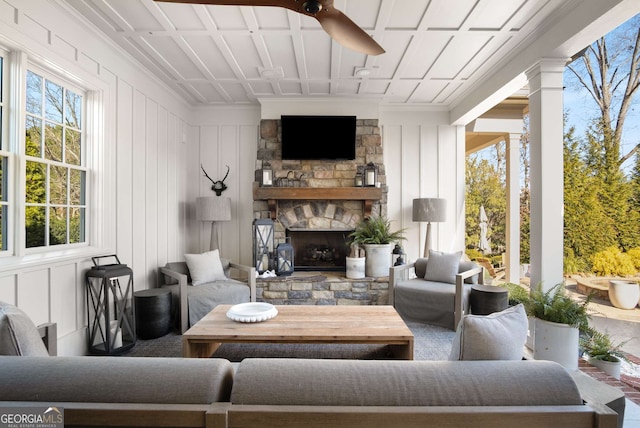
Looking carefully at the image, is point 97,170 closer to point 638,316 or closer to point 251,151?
point 251,151

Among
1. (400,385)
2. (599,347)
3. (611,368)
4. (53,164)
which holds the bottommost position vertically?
(611,368)

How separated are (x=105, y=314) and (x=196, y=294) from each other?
84 centimetres

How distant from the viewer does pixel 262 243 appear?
429cm

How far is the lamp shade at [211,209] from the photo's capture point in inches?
Result: 170

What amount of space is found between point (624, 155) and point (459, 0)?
127 inches

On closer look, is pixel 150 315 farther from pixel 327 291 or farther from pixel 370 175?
pixel 370 175

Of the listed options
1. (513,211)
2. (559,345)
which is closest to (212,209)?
(559,345)

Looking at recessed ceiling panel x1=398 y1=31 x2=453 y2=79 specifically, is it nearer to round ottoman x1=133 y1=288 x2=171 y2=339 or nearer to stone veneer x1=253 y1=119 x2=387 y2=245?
stone veneer x1=253 y1=119 x2=387 y2=245

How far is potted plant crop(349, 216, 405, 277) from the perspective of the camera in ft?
13.8

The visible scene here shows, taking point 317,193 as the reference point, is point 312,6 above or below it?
above

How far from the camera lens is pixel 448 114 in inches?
193

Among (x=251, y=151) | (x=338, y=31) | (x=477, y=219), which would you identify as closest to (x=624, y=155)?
(x=477, y=219)

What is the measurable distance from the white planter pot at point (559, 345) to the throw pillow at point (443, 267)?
1.27 m

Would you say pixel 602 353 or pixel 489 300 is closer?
pixel 602 353
